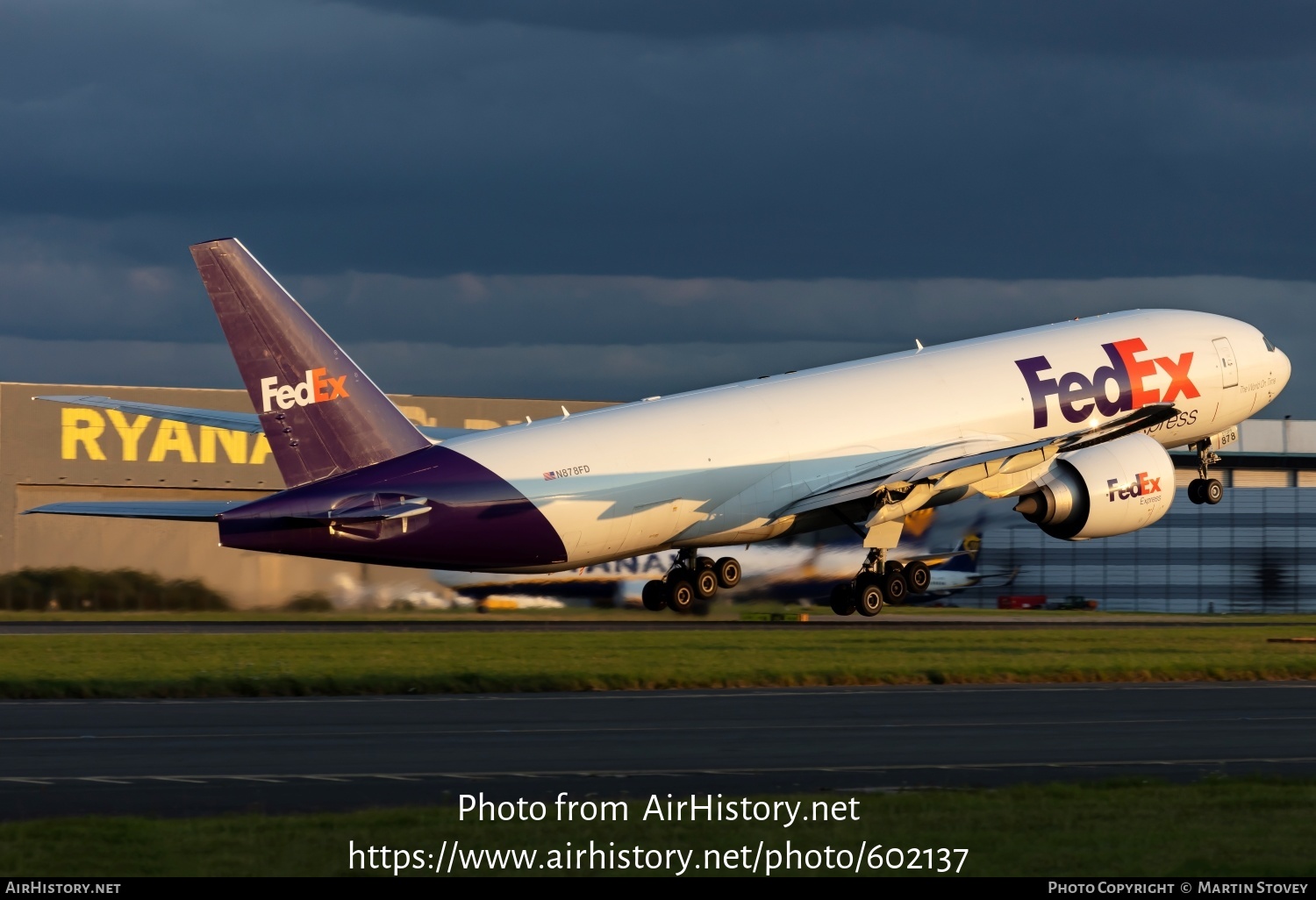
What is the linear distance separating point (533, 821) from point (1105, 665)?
25.6m


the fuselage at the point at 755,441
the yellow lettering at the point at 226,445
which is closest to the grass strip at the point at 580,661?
the fuselage at the point at 755,441

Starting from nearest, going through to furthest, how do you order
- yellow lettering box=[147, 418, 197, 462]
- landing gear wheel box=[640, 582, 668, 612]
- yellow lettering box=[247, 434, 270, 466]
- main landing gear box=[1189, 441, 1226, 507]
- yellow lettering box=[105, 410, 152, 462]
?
1. landing gear wheel box=[640, 582, 668, 612]
2. main landing gear box=[1189, 441, 1226, 507]
3. yellow lettering box=[105, 410, 152, 462]
4. yellow lettering box=[147, 418, 197, 462]
5. yellow lettering box=[247, 434, 270, 466]

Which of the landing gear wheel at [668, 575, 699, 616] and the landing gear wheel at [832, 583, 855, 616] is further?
the landing gear wheel at [668, 575, 699, 616]

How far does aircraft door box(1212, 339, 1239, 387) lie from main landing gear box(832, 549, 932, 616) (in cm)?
1136

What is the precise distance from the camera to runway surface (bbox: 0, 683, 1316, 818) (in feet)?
65.7

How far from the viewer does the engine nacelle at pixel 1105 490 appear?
45.2 metres

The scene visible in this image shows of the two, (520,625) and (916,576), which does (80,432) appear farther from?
(916,576)

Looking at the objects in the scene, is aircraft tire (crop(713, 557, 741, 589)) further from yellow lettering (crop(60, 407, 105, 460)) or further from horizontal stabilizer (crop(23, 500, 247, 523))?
yellow lettering (crop(60, 407, 105, 460))

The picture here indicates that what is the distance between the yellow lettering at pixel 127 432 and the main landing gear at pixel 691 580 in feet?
132

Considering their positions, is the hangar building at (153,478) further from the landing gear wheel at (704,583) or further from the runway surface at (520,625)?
the landing gear wheel at (704,583)

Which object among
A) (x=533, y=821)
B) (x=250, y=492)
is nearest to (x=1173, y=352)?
(x=533, y=821)

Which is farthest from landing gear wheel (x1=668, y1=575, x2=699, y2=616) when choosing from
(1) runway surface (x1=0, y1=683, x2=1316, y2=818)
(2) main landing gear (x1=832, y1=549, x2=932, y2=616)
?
(1) runway surface (x1=0, y1=683, x2=1316, y2=818)

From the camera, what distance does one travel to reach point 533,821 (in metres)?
17.1
